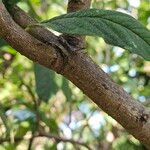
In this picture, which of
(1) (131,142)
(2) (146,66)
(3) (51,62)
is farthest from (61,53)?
(2) (146,66)

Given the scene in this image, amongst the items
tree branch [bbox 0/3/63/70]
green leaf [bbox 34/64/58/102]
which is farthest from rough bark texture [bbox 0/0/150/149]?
green leaf [bbox 34/64/58/102]

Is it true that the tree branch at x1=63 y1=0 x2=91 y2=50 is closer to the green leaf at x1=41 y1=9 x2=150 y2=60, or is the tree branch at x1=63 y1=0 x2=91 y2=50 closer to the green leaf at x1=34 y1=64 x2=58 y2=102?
the green leaf at x1=41 y1=9 x2=150 y2=60

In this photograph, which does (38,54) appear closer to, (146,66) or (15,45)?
(15,45)

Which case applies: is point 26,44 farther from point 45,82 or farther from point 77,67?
point 45,82

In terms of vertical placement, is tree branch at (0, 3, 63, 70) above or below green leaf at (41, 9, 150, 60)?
below

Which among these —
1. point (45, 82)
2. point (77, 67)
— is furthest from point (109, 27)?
point (45, 82)

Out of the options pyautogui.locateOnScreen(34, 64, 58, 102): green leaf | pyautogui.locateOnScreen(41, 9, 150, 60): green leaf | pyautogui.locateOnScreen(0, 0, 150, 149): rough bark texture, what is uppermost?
pyautogui.locateOnScreen(41, 9, 150, 60): green leaf
